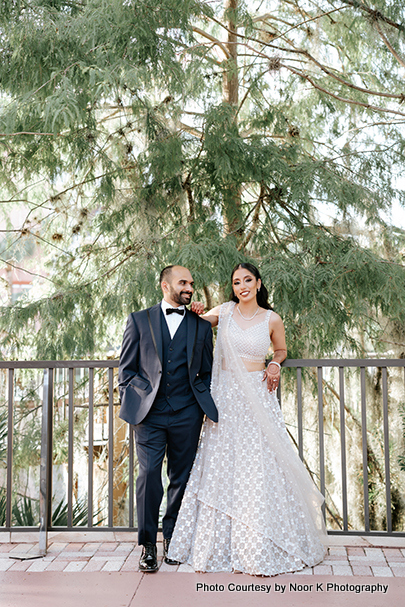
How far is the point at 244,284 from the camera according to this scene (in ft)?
9.29

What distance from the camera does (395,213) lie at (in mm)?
4891

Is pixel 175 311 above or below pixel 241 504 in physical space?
above

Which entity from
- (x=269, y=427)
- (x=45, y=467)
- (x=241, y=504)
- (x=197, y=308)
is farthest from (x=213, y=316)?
(x=45, y=467)

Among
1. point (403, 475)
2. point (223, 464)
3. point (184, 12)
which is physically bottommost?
point (403, 475)

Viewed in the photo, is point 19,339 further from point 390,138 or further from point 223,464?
point 390,138

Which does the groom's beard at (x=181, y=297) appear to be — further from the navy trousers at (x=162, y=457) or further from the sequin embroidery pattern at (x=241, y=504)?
the navy trousers at (x=162, y=457)

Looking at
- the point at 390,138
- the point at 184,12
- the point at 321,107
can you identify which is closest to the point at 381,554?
the point at 184,12

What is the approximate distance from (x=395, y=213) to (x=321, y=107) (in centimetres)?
156

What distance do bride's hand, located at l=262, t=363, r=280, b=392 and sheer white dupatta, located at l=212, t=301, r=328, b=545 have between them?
1.8 inches

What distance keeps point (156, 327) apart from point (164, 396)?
0.33m

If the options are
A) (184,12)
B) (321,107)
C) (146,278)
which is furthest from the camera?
(321,107)

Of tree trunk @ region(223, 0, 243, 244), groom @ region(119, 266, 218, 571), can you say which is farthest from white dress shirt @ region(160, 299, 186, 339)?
tree trunk @ region(223, 0, 243, 244)

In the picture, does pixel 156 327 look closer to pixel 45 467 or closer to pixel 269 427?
pixel 269 427

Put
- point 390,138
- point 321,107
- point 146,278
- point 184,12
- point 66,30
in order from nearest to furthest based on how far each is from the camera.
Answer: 1. point 66,30
2. point 184,12
3. point 146,278
4. point 390,138
5. point 321,107
